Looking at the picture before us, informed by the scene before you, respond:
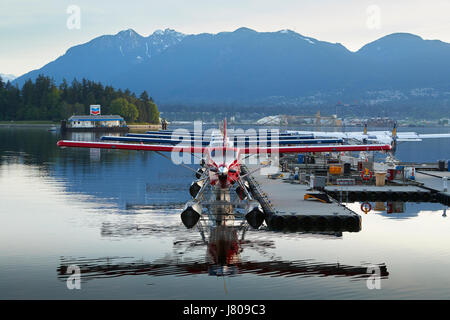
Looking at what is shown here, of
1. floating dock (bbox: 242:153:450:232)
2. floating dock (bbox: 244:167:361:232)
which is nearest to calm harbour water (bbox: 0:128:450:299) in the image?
floating dock (bbox: 244:167:361:232)

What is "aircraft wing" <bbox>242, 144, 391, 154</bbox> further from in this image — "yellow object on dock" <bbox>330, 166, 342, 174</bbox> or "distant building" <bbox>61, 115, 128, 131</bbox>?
"distant building" <bbox>61, 115, 128, 131</bbox>

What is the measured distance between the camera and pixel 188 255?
65.4ft

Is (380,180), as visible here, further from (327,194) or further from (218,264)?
(218,264)

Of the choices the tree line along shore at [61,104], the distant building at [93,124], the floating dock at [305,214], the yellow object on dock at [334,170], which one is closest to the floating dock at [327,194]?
the floating dock at [305,214]

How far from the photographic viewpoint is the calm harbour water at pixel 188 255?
16.6m

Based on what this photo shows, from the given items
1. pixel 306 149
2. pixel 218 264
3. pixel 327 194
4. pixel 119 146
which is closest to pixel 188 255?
pixel 218 264

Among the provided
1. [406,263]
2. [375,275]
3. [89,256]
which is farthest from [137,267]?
[406,263]

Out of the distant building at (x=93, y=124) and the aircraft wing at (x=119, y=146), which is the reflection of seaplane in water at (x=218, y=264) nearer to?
the aircraft wing at (x=119, y=146)

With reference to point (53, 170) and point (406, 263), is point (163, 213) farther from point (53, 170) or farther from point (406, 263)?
point (53, 170)

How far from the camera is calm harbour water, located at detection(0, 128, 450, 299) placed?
1661 cm

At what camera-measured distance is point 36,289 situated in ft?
53.8

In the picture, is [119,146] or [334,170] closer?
[119,146]

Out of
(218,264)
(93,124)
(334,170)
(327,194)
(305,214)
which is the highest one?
(93,124)
